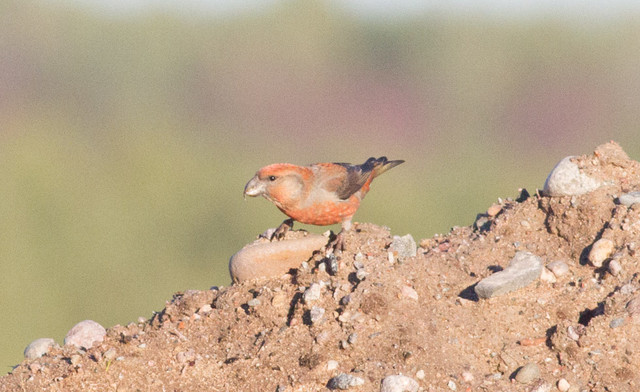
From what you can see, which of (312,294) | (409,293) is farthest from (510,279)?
(312,294)

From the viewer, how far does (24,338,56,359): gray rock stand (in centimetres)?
629

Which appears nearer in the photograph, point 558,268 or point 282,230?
point 558,268

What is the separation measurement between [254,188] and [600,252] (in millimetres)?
3000

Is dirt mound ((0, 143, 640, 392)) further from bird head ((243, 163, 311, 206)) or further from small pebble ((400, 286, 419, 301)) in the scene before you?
bird head ((243, 163, 311, 206))

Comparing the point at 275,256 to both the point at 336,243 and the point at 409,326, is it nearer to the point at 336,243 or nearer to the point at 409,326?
the point at 336,243

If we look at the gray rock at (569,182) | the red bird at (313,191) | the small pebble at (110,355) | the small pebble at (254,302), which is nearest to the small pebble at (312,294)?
the small pebble at (254,302)

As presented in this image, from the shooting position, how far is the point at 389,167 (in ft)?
25.2

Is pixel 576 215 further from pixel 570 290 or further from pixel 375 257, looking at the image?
pixel 375 257

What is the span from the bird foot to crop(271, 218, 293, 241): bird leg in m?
0.51

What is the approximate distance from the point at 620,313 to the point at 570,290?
1.86 feet

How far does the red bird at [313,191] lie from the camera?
6.23m

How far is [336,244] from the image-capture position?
636 centimetres

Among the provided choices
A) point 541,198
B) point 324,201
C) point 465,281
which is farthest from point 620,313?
point 324,201

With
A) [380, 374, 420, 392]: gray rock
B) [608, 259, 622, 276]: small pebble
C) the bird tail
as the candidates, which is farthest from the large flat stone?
[608, 259, 622, 276]: small pebble
